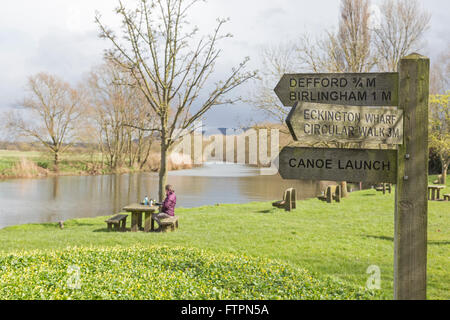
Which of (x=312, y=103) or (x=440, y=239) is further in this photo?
(x=440, y=239)

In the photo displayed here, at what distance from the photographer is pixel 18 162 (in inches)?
1565

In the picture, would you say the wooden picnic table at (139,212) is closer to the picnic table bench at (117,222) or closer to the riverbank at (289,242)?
the picnic table bench at (117,222)

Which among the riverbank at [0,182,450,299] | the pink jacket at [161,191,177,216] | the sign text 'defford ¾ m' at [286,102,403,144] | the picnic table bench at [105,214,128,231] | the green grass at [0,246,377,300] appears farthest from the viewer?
the picnic table bench at [105,214,128,231]

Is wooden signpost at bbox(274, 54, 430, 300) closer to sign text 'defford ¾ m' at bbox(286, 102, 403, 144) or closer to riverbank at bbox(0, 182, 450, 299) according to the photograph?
sign text 'defford ¾ m' at bbox(286, 102, 403, 144)

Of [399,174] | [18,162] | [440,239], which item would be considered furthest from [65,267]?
[18,162]

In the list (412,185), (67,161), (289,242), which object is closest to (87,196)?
(289,242)

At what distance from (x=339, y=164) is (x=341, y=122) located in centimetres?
45

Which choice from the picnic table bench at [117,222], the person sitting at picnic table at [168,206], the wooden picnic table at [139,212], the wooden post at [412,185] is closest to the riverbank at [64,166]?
the picnic table bench at [117,222]

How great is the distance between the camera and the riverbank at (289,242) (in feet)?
22.7

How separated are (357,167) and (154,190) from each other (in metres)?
24.7

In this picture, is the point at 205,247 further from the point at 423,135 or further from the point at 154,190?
the point at 154,190

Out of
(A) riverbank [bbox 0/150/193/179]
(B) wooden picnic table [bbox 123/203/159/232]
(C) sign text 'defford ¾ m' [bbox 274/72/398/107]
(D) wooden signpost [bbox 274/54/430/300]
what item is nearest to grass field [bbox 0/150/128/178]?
(A) riverbank [bbox 0/150/193/179]

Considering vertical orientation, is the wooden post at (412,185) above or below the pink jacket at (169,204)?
above

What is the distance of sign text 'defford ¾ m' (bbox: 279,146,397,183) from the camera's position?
157 inches
